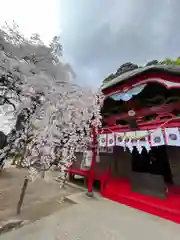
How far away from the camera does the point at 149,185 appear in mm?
5500

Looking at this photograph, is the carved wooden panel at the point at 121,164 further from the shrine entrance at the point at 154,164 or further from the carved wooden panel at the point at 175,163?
the carved wooden panel at the point at 175,163

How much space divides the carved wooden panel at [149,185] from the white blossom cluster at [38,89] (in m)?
3.32

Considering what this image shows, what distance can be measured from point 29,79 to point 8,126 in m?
1.02

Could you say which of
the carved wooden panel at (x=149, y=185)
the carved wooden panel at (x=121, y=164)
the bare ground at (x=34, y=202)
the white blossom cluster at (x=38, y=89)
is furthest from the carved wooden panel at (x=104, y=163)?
the white blossom cluster at (x=38, y=89)

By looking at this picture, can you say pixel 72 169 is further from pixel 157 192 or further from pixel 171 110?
pixel 171 110

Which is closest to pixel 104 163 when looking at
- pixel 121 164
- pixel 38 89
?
pixel 121 164

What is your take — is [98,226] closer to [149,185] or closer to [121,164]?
[149,185]

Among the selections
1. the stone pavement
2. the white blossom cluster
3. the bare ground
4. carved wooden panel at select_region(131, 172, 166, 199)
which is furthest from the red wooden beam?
the bare ground

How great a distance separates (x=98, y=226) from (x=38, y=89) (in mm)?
3439

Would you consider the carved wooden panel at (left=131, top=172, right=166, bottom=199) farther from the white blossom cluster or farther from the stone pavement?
the white blossom cluster

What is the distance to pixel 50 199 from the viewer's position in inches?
251

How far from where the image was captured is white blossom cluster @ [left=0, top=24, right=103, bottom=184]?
7.96ft

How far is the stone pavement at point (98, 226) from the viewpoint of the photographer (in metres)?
3.70

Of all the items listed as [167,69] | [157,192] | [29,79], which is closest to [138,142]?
[157,192]
